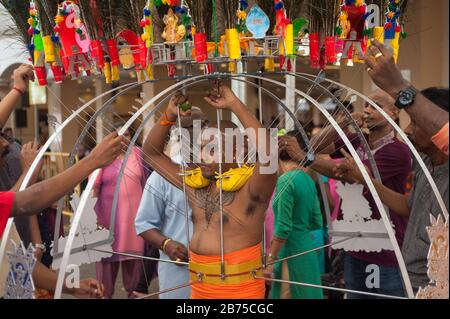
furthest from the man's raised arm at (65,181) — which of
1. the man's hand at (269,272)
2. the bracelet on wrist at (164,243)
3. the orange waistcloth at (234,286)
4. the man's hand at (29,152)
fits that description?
the man's hand at (269,272)

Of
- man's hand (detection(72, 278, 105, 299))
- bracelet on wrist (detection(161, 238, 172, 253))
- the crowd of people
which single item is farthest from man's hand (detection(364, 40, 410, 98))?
bracelet on wrist (detection(161, 238, 172, 253))

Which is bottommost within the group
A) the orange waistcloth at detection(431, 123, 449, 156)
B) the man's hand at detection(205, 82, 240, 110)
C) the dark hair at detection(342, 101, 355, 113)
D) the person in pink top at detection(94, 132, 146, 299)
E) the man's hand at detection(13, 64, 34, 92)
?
the person in pink top at detection(94, 132, 146, 299)

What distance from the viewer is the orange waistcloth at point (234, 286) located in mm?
2789

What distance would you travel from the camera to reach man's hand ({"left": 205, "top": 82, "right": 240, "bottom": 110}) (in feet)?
8.44

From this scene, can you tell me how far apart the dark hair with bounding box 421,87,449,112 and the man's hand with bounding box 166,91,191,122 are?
99cm

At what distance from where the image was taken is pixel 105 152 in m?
2.32

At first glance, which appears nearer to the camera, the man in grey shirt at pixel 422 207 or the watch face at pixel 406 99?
the watch face at pixel 406 99

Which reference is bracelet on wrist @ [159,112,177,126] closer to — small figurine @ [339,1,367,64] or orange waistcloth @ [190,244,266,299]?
orange waistcloth @ [190,244,266,299]

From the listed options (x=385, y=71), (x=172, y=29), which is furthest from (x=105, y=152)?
(x=385, y=71)

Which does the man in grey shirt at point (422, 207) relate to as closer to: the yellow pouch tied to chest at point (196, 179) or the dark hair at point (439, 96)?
the dark hair at point (439, 96)

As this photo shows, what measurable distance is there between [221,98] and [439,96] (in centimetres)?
83

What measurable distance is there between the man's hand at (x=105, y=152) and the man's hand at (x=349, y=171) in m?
1.10

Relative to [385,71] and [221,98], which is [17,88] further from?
[385,71]
